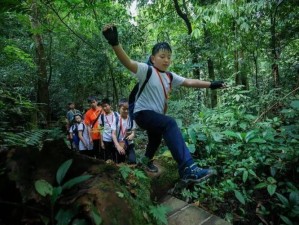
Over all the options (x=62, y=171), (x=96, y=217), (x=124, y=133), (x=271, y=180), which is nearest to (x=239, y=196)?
(x=271, y=180)

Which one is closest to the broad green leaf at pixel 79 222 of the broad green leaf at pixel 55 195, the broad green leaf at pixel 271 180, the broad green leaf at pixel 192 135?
the broad green leaf at pixel 55 195

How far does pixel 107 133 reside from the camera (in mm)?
5527

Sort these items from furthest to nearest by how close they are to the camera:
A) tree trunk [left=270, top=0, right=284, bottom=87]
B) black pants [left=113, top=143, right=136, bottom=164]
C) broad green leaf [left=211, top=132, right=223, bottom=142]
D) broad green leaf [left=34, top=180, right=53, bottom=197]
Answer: tree trunk [left=270, top=0, right=284, bottom=87] → black pants [left=113, top=143, right=136, bottom=164] → broad green leaf [left=211, top=132, right=223, bottom=142] → broad green leaf [left=34, top=180, right=53, bottom=197]

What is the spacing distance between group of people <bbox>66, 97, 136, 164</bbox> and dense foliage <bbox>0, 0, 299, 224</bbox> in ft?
2.86

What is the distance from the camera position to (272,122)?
4.96 m

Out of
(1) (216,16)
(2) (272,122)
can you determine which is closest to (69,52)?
(1) (216,16)

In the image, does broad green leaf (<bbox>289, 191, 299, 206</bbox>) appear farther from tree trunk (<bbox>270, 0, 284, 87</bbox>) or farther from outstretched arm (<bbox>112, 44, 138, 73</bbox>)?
tree trunk (<bbox>270, 0, 284, 87</bbox>)

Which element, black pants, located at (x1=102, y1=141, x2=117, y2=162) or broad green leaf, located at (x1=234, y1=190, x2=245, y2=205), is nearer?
broad green leaf, located at (x1=234, y1=190, x2=245, y2=205)

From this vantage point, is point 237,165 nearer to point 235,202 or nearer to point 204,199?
point 235,202

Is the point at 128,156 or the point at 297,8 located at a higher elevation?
the point at 297,8

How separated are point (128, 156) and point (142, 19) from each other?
286 inches

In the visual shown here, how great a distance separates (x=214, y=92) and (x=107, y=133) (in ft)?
18.7

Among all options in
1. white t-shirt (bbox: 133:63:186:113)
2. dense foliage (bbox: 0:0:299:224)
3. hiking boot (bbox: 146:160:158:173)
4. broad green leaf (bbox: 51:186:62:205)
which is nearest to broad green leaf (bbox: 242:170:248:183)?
dense foliage (bbox: 0:0:299:224)

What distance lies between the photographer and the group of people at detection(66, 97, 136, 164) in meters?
5.09
